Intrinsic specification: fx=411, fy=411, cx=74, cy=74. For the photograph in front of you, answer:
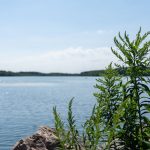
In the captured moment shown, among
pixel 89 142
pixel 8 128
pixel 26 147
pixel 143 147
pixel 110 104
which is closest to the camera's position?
pixel 89 142

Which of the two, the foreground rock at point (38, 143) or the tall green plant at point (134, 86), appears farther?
the foreground rock at point (38, 143)

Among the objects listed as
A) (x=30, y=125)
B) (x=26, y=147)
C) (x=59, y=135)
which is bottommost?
(x=30, y=125)

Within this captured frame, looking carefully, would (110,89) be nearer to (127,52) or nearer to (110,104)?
(110,104)

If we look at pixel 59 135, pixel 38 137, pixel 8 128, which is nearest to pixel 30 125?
pixel 8 128

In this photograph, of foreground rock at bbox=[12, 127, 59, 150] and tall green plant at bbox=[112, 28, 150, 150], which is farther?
foreground rock at bbox=[12, 127, 59, 150]

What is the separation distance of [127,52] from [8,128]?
3474cm

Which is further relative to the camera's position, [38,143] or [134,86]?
[38,143]

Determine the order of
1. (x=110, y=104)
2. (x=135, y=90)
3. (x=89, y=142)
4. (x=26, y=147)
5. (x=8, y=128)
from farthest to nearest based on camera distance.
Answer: (x=8, y=128) < (x=26, y=147) < (x=110, y=104) < (x=135, y=90) < (x=89, y=142)

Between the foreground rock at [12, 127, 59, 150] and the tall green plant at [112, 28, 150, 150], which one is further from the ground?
the tall green plant at [112, 28, 150, 150]

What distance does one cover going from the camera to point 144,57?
800 centimetres

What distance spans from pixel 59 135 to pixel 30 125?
127 feet

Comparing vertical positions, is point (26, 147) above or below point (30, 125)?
above

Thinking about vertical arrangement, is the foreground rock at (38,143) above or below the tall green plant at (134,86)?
below

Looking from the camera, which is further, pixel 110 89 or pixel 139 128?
pixel 110 89
